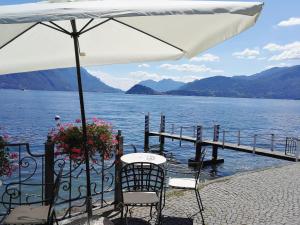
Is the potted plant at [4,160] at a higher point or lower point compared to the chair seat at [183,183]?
higher

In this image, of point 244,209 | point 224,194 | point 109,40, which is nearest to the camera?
point 109,40

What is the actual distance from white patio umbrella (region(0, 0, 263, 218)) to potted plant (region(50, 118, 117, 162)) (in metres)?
0.74

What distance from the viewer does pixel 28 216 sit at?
14.5ft

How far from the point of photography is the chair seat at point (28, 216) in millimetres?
4285

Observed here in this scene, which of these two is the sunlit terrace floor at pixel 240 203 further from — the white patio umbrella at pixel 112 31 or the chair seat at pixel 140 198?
the white patio umbrella at pixel 112 31

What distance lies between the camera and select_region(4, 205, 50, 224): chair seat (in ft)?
14.1

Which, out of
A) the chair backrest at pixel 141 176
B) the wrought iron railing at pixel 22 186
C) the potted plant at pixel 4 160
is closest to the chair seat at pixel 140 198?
the chair backrest at pixel 141 176

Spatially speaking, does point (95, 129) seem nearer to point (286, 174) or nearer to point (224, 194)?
point (224, 194)

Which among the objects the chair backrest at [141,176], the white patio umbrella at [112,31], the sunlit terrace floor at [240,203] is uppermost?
the white patio umbrella at [112,31]

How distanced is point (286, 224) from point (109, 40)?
3.97 meters

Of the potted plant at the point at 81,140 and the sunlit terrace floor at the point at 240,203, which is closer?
the potted plant at the point at 81,140

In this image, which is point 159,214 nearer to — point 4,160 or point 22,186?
point 4,160

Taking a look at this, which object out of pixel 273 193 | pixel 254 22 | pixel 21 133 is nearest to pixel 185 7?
pixel 254 22

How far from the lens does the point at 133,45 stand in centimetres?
579
